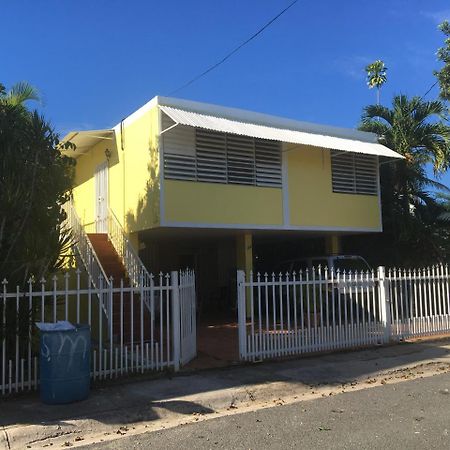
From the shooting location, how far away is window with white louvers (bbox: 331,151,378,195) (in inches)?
612

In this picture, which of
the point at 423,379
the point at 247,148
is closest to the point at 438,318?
the point at 423,379

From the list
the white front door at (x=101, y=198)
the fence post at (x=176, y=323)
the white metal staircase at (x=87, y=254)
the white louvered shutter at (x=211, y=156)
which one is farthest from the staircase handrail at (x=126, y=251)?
the fence post at (x=176, y=323)

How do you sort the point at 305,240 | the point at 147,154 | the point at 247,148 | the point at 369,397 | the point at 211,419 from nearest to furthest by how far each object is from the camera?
the point at 211,419 < the point at 369,397 < the point at 147,154 < the point at 247,148 < the point at 305,240

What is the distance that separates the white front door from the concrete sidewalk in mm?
8715

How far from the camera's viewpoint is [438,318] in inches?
463

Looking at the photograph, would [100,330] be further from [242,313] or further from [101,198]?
[101,198]

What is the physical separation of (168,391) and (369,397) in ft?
8.72

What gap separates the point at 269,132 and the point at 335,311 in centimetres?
532

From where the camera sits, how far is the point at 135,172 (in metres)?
13.7

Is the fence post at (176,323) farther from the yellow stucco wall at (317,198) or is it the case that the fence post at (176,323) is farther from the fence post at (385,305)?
the yellow stucco wall at (317,198)

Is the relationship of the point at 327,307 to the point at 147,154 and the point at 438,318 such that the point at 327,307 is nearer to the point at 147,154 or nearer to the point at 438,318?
the point at 438,318

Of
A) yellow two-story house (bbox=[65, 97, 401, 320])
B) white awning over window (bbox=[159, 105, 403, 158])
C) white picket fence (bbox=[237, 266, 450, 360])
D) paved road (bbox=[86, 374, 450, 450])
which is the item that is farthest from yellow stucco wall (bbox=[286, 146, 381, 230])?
paved road (bbox=[86, 374, 450, 450])

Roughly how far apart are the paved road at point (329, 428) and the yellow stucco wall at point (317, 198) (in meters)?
8.32

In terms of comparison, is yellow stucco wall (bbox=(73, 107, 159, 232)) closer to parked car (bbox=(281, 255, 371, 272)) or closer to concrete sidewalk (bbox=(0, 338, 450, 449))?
parked car (bbox=(281, 255, 371, 272))
